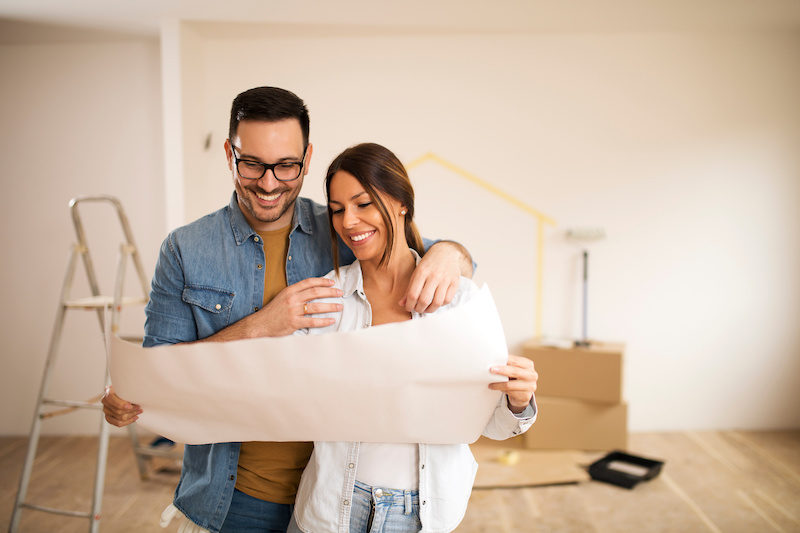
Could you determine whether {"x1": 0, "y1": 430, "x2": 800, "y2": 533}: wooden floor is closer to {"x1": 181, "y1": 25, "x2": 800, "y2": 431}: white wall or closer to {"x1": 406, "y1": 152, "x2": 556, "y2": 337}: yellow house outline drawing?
{"x1": 181, "y1": 25, "x2": 800, "y2": 431}: white wall

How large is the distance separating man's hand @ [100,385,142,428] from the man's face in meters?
0.49

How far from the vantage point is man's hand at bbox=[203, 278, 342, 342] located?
1.22 m

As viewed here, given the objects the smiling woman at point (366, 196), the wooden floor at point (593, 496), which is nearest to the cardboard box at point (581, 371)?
the wooden floor at point (593, 496)

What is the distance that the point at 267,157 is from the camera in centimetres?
127

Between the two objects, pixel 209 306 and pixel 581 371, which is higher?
pixel 209 306

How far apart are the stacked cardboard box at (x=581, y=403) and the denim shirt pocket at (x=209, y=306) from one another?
8.34 feet

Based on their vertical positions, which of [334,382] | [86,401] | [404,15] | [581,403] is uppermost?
[404,15]

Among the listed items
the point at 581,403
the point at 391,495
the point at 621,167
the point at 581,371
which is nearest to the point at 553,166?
the point at 621,167

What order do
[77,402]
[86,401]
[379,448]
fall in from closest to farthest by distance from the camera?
[379,448] → [77,402] → [86,401]

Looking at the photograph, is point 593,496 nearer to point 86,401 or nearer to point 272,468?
point 272,468

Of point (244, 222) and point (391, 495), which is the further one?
point (244, 222)

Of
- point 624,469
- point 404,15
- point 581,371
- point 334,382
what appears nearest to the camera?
point 334,382

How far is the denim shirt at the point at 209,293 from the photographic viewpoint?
1.32 m

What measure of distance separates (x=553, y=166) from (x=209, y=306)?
2.97 m
